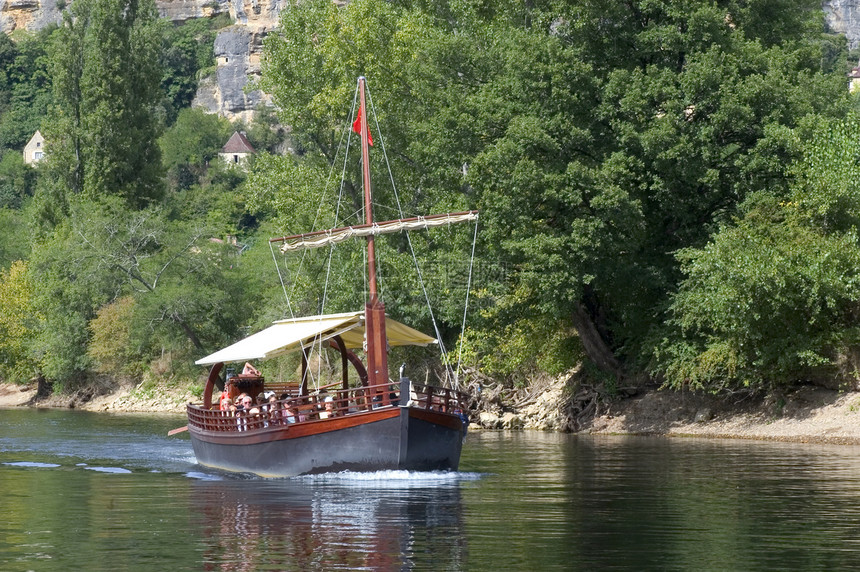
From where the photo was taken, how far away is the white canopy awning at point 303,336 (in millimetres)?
28938

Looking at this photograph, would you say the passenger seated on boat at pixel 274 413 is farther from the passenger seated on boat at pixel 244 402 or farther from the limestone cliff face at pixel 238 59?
the limestone cliff face at pixel 238 59

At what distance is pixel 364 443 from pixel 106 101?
49390mm

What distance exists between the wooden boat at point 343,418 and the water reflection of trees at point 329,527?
1.17m

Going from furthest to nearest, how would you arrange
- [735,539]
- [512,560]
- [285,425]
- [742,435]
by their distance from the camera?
[742,435], [285,425], [735,539], [512,560]

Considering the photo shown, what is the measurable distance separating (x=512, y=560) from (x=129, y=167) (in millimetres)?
60423

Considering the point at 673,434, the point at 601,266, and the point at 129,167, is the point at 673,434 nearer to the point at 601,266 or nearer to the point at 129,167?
the point at 601,266

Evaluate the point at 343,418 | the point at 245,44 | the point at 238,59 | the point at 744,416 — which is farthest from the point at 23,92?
the point at 343,418

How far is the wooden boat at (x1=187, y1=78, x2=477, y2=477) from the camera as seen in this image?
26516mm

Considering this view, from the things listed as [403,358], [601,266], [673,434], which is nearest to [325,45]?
[403,358]

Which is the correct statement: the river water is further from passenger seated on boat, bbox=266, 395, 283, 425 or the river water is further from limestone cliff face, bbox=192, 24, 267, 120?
limestone cliff face, bbox=192, 24, 267, 120

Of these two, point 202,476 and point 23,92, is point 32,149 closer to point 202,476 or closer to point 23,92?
point 23,92

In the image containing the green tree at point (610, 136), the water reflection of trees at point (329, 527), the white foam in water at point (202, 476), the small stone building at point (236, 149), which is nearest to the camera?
the water reflection of trees at point (329, 527)

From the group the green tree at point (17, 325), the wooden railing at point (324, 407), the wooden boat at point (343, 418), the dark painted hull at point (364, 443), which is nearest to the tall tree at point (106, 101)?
the green tree at point (17, 325)

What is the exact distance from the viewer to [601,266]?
40.0m
